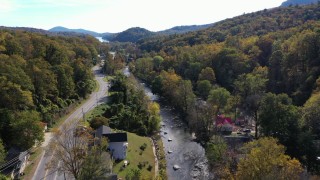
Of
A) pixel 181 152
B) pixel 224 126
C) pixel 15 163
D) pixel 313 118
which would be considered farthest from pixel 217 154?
pixel 15 163

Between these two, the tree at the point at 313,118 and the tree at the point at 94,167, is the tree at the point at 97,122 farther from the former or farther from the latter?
the tree at the point at 313,118

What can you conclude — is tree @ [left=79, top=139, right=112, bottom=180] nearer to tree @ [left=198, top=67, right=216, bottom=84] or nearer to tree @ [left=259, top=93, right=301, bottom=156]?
tree @ [left=259, top=93, right=301, bottom=156]

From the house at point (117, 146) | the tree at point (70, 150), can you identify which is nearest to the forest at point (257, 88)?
the house at point (117, 146)

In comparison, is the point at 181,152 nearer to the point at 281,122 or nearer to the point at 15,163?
the point at 281,122

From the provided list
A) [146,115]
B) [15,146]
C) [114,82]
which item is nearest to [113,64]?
[114,82]

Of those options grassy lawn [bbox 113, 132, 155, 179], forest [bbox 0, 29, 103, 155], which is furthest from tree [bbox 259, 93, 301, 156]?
forest [bbox 0, 29, 103, 155]

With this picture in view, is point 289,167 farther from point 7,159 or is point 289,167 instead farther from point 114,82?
point 114,82
